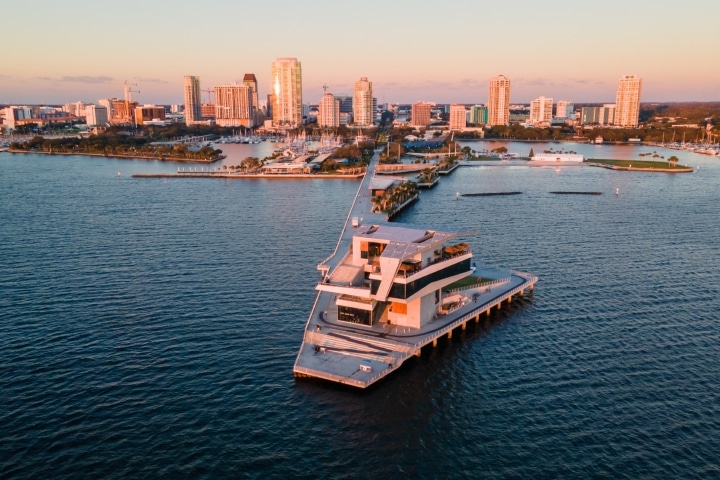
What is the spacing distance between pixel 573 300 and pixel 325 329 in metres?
15.6

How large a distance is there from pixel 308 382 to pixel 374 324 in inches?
210

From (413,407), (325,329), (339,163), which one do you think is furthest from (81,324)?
(339,163)

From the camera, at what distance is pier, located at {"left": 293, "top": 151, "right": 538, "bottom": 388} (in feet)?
83.5

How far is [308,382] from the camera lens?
2500 centimetres

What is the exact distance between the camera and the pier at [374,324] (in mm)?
25438

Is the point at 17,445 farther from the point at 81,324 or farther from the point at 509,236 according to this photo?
the point at 509,236

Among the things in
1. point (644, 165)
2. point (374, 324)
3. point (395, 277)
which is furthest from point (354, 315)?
point (644, 165)

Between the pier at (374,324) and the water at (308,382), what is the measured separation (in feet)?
2.60

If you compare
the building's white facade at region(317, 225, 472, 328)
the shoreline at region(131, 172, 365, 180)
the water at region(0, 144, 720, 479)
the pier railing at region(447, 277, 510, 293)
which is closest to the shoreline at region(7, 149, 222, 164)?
the shoreline at region(131, 172, 365, 180)

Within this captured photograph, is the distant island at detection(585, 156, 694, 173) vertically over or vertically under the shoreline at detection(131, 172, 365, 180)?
over

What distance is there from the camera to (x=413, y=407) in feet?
77.3

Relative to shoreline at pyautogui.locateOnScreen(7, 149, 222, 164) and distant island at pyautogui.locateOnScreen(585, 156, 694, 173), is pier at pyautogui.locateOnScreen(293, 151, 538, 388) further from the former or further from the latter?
shoreline at pyautogui.locateOnScreen(7, 149, 222, 164)

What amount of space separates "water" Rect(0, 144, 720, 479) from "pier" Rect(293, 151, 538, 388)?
0.79 m

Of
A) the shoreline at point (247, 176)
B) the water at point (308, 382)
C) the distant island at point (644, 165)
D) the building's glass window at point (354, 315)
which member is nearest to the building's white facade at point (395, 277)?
the building's glass window at point (354, 315)
